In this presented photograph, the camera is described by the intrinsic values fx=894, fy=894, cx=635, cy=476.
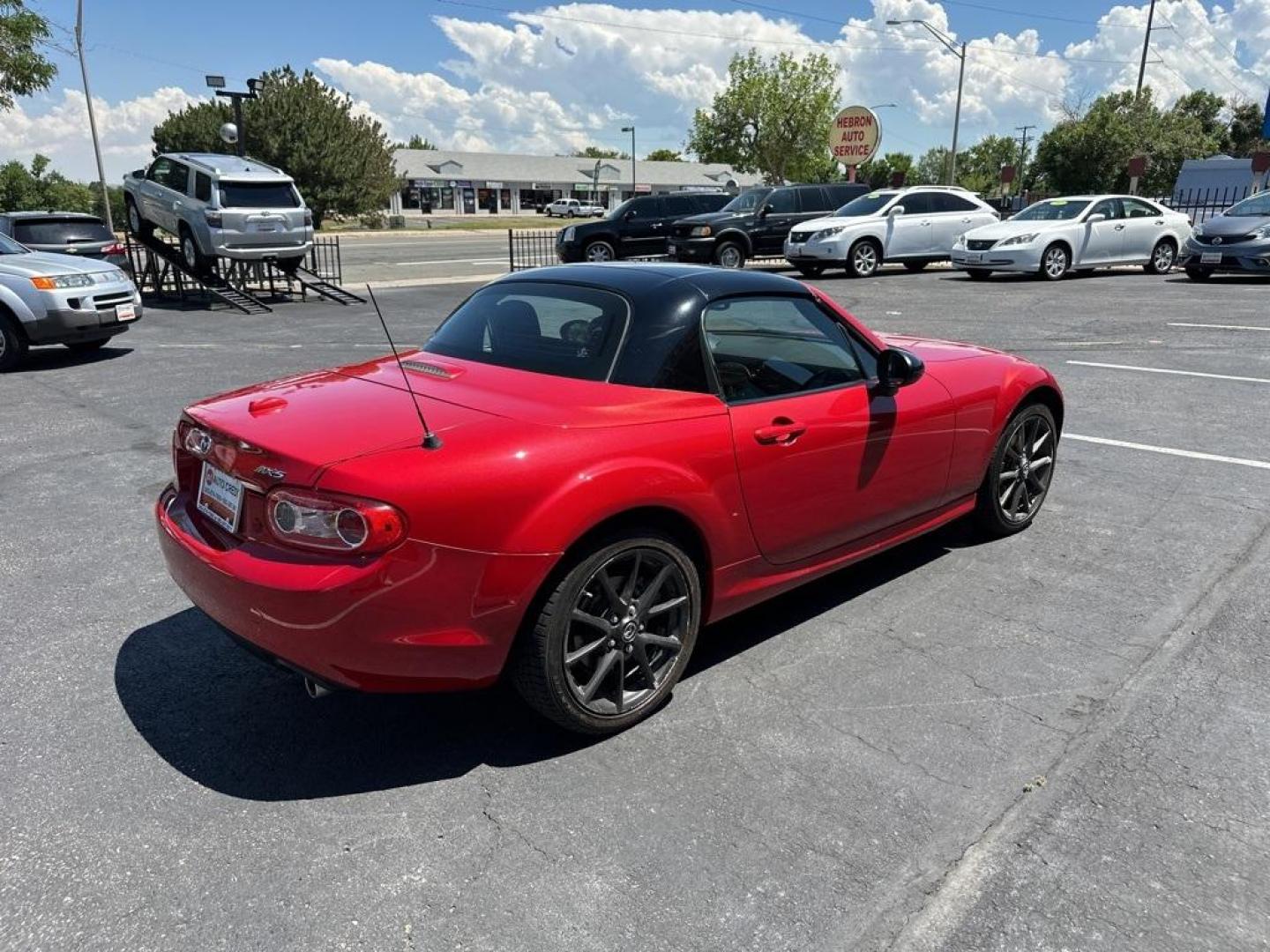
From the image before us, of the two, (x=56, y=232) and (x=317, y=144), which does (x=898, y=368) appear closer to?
(x=56, y=232)

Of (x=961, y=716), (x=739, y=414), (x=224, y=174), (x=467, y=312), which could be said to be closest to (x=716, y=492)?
(x=739, y=414)

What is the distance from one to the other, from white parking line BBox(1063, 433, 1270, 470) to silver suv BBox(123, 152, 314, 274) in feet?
46.5

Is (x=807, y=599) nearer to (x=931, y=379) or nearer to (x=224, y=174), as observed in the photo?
(x=931, y=379)

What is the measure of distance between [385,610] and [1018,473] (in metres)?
3.50

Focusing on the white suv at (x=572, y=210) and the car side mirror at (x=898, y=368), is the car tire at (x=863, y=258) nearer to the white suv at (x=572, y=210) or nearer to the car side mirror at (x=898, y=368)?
the car side mirror at (x=898, y=368)

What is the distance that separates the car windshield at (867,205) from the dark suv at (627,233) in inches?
152

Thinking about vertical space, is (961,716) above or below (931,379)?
below

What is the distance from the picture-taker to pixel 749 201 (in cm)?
2066

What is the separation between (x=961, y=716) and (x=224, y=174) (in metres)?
16.6

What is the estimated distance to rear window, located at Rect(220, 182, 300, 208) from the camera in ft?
52.6

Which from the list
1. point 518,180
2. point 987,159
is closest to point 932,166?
point 987,159

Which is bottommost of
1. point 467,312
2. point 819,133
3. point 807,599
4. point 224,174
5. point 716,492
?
point 807,599

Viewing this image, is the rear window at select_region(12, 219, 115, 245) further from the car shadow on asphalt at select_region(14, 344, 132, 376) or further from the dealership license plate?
the dealership license plate

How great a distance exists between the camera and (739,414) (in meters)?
3.23
